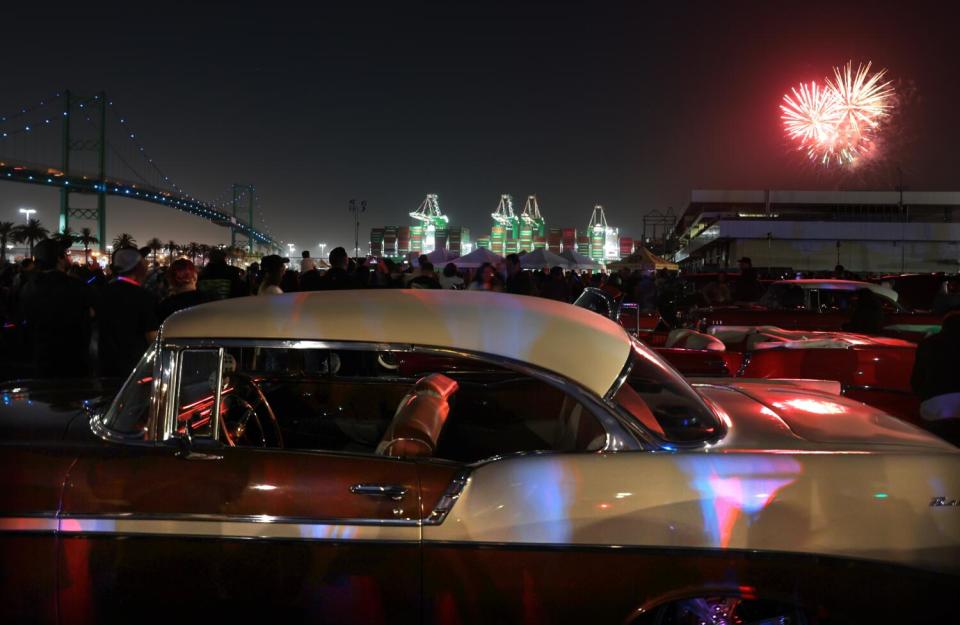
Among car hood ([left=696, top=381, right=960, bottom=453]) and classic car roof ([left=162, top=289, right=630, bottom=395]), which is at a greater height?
classic car roof ([left=162, top=289, right=630, bottom=395])

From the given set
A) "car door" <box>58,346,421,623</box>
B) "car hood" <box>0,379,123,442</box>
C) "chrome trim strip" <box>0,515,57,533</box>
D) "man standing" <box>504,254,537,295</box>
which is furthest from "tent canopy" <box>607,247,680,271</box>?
"chrome trim strip" <box>0,515,57,533</box>

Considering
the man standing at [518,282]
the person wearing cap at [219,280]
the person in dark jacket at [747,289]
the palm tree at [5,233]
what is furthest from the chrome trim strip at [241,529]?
the palm tree at [5,233]

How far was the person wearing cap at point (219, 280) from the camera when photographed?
22.6 feet

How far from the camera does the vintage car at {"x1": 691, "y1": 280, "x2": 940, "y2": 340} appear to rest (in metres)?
8.52

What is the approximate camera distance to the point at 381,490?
2090mm

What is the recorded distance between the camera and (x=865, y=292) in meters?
8.01

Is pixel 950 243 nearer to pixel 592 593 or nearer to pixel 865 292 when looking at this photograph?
pixel 865 292

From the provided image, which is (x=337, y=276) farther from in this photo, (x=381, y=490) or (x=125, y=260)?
(x=381, y=490)

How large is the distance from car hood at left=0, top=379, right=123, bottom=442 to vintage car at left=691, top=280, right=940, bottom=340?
21.3 ft

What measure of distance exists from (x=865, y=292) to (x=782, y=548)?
697 centimetres

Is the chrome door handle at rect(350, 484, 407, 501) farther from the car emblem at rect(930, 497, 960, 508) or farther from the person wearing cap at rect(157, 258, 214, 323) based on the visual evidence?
the person wearing cap at rect(157, 258, 214, 323)

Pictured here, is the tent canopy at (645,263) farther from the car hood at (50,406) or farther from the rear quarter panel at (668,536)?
the rear quarter panel at (668,536)

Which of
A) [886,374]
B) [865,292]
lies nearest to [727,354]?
[886,374]

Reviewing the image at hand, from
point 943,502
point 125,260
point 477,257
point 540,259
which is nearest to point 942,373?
point 943,502
